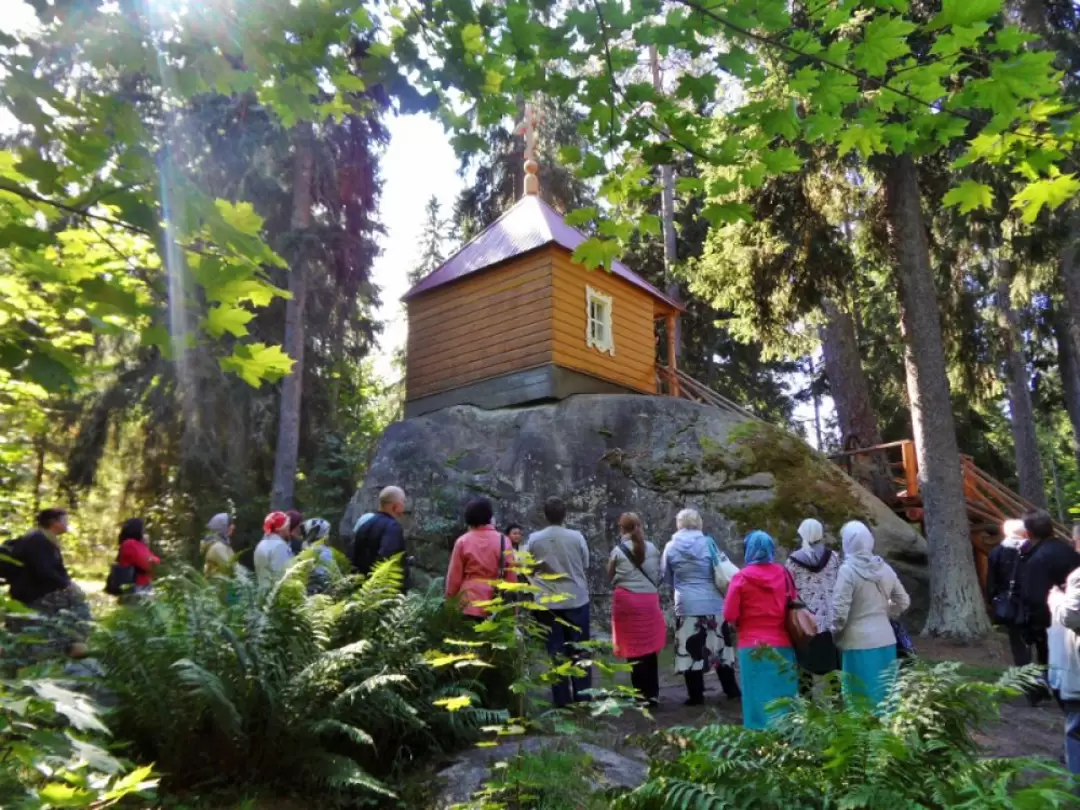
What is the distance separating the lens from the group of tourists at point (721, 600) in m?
5.30

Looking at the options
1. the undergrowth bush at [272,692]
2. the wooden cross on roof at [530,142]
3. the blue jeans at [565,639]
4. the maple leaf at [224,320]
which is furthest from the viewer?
the wooden cross on roof at [530,142]

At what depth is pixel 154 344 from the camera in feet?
8.18

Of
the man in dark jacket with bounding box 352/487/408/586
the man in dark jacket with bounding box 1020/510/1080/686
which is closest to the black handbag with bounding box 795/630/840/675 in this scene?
the man in dark jacket with bounding box 1020/510/1080/686

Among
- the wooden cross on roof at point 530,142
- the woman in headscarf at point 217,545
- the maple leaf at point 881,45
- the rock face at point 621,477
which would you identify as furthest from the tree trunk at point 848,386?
the maple leaf at point 881,45

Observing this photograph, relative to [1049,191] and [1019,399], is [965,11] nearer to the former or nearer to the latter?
[1049,191]

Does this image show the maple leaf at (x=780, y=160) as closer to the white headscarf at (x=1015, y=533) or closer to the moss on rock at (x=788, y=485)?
the white headscarf at (x=1015, y=533)

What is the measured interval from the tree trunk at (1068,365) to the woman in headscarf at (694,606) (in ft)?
46.0

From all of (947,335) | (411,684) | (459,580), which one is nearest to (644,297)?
(947,335)

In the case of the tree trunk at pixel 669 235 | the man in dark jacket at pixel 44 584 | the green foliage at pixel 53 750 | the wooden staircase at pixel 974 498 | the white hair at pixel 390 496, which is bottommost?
the green foliage at pixel 53 750

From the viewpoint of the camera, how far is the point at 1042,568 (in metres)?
6.41

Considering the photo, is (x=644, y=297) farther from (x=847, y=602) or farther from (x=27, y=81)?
(x=27, y=81)

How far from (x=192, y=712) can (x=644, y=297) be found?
47.7 ft

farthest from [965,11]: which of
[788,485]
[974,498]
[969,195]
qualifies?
[974,498]

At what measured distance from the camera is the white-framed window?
617 inches
